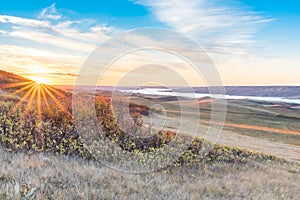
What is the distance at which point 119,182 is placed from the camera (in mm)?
5840

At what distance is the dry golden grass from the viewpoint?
4.85m

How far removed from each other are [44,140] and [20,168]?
85.6 inches

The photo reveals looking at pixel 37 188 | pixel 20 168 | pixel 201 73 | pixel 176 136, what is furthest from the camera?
pixel 176 136

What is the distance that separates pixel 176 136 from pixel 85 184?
5.70 metres

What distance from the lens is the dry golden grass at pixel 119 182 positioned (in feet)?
15.9

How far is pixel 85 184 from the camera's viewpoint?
17.4 ft

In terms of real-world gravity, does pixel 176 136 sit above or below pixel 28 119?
below

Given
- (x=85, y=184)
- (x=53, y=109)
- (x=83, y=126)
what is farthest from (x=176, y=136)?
(x=85, y=184)

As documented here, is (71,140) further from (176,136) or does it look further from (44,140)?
(176,136)

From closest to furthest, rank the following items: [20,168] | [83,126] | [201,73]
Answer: [20,168], [201,73], [83,126]

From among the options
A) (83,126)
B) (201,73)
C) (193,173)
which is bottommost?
(193,173)

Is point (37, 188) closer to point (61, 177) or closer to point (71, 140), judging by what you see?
point (61, 177)

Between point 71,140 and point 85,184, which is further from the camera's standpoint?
point 71,140

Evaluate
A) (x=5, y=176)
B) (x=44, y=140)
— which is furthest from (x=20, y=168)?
(x=44, y=140)
